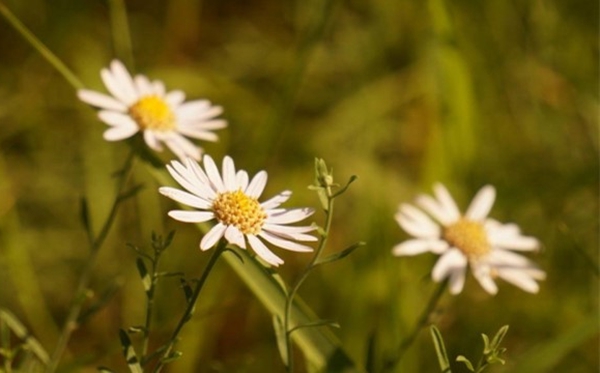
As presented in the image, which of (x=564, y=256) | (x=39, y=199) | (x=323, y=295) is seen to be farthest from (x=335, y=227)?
(x=39, y=199)

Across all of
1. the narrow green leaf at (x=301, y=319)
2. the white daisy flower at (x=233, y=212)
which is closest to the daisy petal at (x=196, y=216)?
the white daisy flower at (x=233, y=212)

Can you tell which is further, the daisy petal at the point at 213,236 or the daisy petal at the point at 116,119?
the daisy petal at the point at 116,119

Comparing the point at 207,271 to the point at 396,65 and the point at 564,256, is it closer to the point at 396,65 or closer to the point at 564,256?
the point at 564,256

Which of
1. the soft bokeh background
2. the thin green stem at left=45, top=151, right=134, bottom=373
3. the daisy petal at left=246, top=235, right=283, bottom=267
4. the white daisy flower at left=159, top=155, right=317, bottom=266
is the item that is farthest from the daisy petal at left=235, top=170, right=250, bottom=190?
the soft bokeh background

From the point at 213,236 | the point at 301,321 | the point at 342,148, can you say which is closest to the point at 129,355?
the point at 213,236

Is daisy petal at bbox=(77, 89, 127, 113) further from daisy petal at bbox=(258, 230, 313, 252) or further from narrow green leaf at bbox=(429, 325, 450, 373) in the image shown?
narrow green leaf at bbox=(429, 325, 450, 373)

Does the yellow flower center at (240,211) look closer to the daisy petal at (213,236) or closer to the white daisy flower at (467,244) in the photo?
the daisy petal at (213,236)

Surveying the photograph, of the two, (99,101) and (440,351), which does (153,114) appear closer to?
(99,101)
